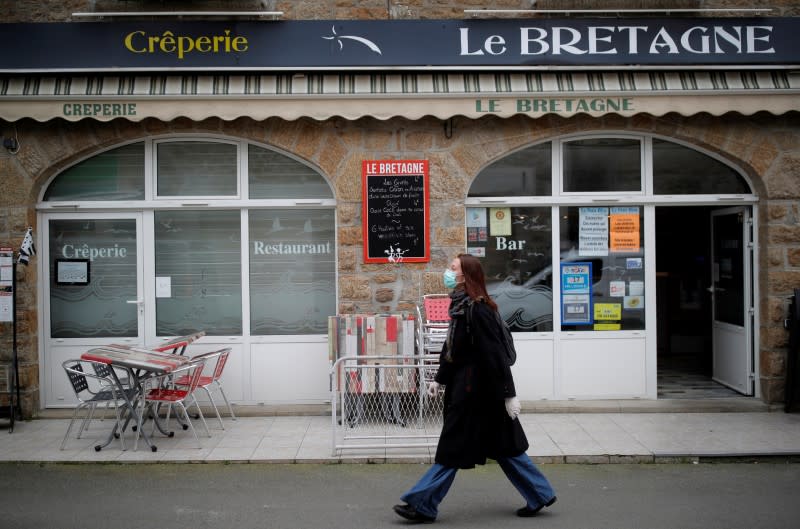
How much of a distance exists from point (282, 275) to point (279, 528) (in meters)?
4.19

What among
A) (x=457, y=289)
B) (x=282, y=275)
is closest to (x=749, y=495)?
(x=457, y=289)

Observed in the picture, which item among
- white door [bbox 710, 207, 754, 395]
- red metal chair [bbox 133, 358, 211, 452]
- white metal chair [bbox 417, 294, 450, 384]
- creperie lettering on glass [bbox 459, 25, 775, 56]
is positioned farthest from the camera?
white door [bbox 710, 207, 754, 395]

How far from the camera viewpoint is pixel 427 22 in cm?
871

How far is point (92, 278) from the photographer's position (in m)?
9.20

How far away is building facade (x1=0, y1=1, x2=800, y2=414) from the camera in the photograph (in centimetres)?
846

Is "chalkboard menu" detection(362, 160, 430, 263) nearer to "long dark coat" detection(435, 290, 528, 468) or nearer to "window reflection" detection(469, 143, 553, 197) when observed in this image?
"window reflection" detection(469, 143, 553, 197)

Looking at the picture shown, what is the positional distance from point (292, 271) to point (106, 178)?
2454mm

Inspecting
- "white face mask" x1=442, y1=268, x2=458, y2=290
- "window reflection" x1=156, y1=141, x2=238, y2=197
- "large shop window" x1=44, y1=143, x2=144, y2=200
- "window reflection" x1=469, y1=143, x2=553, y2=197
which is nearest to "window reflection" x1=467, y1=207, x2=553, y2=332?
"window reflection" x1=469, y1=143, x2=553, y2=197

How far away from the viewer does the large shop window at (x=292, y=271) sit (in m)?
9.21

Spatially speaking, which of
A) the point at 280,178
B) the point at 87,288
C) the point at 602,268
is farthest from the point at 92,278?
the point at 602,268

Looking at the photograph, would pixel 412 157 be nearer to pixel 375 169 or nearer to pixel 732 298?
pixel 375 169

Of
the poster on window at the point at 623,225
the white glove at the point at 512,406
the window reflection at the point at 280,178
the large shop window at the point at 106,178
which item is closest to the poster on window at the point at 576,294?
the poster on window at the point at 623,225

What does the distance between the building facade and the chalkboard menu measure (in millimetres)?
62

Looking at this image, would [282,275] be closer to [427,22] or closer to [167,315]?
[167,315]
